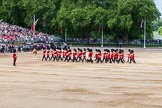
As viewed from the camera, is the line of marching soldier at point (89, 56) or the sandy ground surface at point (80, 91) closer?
the sandy ground surface at point (80, 91)

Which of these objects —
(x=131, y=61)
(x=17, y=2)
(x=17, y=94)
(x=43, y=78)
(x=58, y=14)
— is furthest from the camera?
(x=17, y=2)

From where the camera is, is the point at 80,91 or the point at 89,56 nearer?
the point at 80,91

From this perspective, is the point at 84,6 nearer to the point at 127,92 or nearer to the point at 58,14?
the point at 58,14

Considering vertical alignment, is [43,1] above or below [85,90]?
above

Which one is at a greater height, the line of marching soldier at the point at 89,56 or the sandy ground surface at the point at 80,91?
the line of marching soldier at the point at 89,56

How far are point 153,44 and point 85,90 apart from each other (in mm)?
75150

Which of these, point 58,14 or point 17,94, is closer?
point 17,94

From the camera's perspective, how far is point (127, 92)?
1934 cm

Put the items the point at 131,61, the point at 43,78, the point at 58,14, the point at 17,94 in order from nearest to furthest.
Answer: the point at 17,94 → the point at 43,78 → the point at 131,61 → the point at 58,14

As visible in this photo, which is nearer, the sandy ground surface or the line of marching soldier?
the sandy ground surface

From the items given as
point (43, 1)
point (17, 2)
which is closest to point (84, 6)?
point (43, 1)

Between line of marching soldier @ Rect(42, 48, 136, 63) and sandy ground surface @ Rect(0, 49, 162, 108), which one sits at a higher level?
line of marching soldier @ Rect(42, 48, 136, 63)

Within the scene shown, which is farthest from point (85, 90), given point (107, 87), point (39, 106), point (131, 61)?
point (131, 61)

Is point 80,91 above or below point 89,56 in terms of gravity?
below
